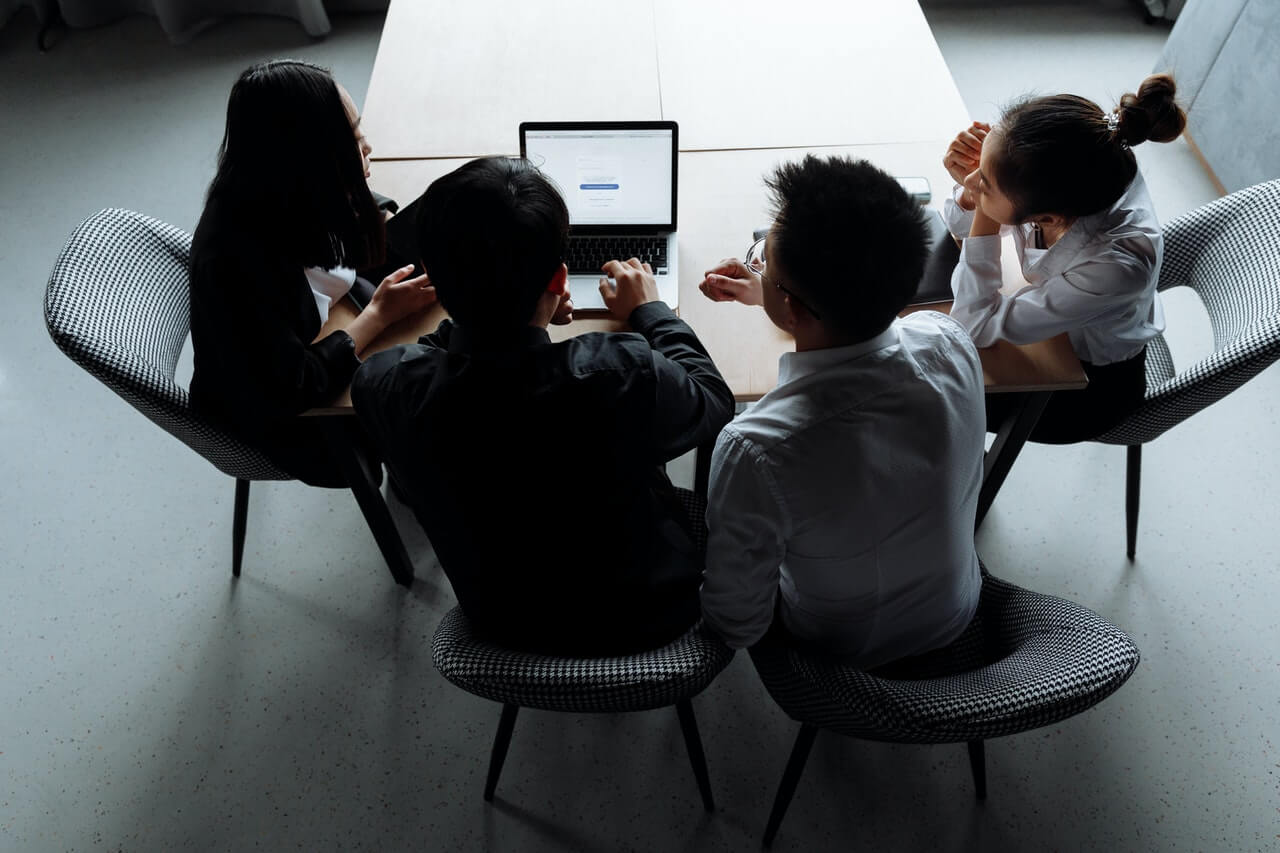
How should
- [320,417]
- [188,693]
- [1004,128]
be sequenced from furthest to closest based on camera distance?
1. [188,693]
2. [320,417]
3. [1004,128]

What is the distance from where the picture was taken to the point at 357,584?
7.12ft

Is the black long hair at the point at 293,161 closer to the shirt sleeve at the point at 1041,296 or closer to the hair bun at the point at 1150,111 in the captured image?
the shirt sleeve at the point at 1041,296

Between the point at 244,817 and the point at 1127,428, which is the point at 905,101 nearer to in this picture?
the point at 1127,428

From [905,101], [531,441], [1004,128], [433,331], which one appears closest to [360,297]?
[433,331]

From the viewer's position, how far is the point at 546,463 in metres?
1.18

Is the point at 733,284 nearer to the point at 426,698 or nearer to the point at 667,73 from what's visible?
the point at 667,73

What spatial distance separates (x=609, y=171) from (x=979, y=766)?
4.54 feet

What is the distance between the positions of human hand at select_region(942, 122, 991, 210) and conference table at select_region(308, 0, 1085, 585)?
5.0 inches

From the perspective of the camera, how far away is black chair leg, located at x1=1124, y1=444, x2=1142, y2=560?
6.65ft

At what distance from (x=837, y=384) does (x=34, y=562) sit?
209cm

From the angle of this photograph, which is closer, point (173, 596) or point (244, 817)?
point (244, 817)

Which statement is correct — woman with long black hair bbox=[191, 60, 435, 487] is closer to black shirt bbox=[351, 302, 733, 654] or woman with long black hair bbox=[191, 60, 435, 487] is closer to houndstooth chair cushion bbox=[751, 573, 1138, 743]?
black shirt bbox=[351, 302, 733, 654]

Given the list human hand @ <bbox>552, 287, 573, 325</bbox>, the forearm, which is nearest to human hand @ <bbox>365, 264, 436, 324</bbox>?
the forearm

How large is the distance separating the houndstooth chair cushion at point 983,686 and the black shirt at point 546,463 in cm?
25
